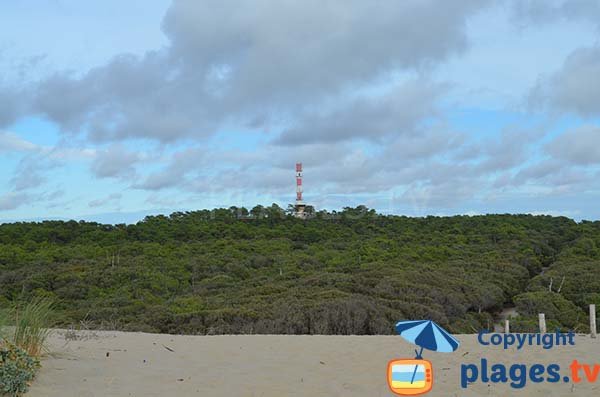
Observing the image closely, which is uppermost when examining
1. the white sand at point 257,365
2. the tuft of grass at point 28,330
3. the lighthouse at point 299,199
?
the lighthouse at point 299,199

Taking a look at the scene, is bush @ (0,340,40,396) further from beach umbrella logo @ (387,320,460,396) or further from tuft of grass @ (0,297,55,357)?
beach umbrella logo @ (387,320,460,396)

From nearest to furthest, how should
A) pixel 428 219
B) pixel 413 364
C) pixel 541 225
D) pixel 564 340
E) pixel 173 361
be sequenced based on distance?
pixel 413 364, pixel 173 361, pixel 564 340, pixel 541 225, pixel 428 219

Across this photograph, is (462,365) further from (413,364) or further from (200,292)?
(200,292)

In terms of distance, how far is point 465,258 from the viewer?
3512cm

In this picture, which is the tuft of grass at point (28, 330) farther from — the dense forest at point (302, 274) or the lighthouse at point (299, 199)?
the lighthouse at point (299, 199)

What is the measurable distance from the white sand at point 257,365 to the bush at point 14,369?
8.4 inches

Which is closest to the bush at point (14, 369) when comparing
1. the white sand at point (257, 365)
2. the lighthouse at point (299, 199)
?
the white sand at point (257, 365)

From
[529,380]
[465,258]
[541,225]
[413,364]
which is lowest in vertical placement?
[529,380]

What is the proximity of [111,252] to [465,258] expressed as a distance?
863 inches

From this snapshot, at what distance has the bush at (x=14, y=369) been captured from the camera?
6906 millimetres

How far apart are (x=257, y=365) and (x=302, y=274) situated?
20.7 m

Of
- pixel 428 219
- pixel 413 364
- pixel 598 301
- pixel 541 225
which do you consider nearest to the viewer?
pixel 413 364

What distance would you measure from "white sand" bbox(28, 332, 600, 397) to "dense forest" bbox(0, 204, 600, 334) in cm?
437

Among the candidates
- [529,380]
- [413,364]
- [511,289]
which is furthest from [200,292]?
[413,364]
